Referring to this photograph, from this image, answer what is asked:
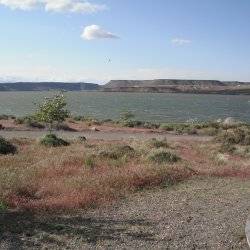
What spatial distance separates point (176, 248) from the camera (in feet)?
37.7

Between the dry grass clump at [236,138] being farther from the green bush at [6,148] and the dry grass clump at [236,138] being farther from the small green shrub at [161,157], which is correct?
the green bush at [6,148]

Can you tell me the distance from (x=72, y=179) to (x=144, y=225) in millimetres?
5788

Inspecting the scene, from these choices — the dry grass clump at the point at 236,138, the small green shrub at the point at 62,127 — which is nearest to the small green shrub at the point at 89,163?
the dry grass clump at the point at 236,138

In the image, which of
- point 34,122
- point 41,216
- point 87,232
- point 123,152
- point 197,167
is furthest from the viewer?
point 34,122

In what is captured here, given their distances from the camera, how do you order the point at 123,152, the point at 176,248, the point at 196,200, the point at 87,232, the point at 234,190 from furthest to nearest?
the point at 123,152, the point at 234,190, the point at 196,200, the point at 87,232, the point at 176,248

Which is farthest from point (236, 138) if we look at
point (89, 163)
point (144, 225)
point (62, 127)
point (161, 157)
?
point (144, 225)

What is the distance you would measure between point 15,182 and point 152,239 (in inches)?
246

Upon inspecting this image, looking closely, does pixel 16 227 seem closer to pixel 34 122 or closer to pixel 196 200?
pixel 196 200

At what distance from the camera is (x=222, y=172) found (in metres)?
21.7

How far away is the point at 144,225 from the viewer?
13219mm

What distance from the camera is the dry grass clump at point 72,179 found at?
1543cm

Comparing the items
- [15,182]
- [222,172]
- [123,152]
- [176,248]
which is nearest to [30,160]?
[123,152]

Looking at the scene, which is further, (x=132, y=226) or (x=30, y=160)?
(x=30, y=160)

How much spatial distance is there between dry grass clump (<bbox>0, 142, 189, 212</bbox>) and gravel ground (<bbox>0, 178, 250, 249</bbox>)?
0.83m
